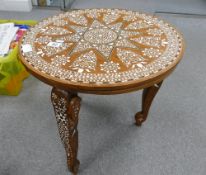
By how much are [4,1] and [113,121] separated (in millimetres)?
1945

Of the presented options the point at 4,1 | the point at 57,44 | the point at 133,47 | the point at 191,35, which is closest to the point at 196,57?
the point at 191,35

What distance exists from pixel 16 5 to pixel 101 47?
6.59 feet


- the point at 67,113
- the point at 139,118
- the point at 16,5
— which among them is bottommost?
the point at 16,5

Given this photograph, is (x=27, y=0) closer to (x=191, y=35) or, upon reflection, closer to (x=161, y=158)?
(x=191, y=35)

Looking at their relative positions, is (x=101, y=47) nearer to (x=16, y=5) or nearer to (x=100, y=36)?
(x=100, y=36)

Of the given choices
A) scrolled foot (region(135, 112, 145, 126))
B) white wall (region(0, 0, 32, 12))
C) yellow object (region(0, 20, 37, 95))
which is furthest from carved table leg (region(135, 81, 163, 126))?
white wall (region(0, 0, 32, 12))

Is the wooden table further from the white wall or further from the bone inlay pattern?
the white wall

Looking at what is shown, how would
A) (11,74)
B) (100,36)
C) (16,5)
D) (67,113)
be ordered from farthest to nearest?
(16,5) < (11,74) < (100,36) < (67,113)

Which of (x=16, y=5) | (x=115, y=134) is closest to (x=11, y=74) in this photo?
(x=115, y=134)

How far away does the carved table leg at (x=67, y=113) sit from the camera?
91 cm

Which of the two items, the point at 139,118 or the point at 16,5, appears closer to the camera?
the point at 139,118

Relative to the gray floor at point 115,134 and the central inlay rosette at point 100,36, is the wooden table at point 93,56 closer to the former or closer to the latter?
the central inlay rosette at point 100,36

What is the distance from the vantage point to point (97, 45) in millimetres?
1039

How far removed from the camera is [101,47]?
1.02 m
